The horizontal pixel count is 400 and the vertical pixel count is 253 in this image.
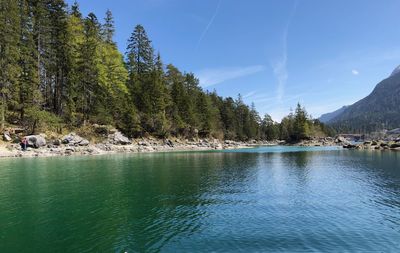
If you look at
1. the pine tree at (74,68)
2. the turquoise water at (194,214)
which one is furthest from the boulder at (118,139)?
the turquoise water at (194,214)

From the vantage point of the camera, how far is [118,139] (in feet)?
268

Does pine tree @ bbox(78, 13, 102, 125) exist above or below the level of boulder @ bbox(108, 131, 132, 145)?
above

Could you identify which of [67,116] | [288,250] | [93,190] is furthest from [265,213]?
[67,116]

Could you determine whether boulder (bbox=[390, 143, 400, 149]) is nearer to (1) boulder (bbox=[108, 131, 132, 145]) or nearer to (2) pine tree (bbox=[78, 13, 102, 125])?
(1) boulder (bbox=[108, 131, 132, 145])

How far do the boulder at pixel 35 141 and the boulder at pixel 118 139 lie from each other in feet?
63.9

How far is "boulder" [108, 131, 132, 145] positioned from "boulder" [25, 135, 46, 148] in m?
19.5

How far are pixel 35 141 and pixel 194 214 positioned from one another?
5138 cm

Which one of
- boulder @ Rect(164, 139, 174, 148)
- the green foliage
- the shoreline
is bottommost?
the shoreline

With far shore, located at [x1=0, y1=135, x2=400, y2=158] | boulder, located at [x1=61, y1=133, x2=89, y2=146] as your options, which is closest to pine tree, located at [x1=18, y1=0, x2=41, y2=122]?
boulder, located at [x1=61, y1=133, x2=89, y2=146]

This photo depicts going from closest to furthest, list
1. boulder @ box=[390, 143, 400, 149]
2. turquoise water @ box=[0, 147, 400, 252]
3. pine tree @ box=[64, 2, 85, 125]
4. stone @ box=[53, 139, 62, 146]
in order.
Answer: turquoise water @ box=[0, 147, 400, 252], stone @ box=[53, 139, 62, 146], pine tree @ box=[64, 2, 85, 125], boulder @ box=[390, 143, 400, 149]

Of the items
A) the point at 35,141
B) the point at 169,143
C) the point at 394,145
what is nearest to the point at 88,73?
the point at 35,141

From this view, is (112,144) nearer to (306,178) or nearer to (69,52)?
(69,52)

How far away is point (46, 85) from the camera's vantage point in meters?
76.8

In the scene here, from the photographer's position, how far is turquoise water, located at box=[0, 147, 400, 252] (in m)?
15.4
